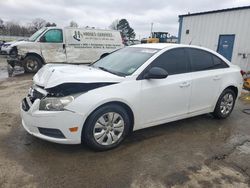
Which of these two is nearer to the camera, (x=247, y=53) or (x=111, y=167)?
(x=111, y=167)

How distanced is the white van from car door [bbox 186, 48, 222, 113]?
297 inches

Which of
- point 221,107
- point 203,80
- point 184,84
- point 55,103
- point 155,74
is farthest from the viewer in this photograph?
point 221,107

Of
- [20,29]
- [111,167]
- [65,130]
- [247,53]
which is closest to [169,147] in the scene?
[111,167]

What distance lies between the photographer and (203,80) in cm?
423

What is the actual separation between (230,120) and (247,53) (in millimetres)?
8126

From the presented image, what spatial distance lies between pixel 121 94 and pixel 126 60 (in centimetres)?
94

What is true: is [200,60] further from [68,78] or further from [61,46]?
[61,46]

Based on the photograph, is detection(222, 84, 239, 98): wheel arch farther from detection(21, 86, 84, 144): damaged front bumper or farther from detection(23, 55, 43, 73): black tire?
detection(23, 55, 43, 73): black tire

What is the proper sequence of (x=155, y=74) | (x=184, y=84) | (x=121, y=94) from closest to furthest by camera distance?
(x=121, y=94), (x=155, y=74), (x=184, y=84)

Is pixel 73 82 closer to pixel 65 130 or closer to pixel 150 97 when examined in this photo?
pixel 65 130

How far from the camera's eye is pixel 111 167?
2.98 meters

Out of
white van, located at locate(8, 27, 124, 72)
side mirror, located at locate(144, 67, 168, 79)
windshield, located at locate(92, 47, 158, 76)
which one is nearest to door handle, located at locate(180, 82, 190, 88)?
side mirror, located at locate(144, 67, 168, 79)

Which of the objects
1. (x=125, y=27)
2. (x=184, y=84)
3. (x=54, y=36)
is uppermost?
(x=125, y=27)

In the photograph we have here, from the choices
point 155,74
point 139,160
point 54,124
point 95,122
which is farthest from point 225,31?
point 54,124
